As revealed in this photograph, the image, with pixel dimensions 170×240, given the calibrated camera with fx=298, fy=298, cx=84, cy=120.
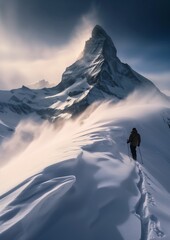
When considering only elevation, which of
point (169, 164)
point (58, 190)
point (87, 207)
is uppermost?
point (58, 190)

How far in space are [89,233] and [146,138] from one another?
2688cm

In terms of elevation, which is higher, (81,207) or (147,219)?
(81,207)

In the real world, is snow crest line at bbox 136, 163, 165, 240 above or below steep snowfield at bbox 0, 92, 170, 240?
below

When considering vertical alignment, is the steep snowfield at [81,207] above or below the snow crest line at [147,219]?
above

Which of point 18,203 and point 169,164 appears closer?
point 18,203

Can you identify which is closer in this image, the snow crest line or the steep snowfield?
the steep snowfield

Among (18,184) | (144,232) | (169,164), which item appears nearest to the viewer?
(144,232)

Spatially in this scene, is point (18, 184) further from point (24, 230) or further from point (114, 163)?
point (114, 163)

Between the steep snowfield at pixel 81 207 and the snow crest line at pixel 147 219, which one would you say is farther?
the snow crest line at pixel 147 219

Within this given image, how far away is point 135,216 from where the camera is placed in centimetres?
864

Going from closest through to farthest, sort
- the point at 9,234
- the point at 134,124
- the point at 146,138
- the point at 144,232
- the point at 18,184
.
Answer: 1. the point at 9,234
2. the point at 144,232
3. the point at 18,184
4. the point at 146,138
5. the point at 134,124

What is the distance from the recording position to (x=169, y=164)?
2494 cm

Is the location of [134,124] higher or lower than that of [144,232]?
higher

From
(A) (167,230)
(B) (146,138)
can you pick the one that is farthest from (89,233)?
(B) (146,138)
